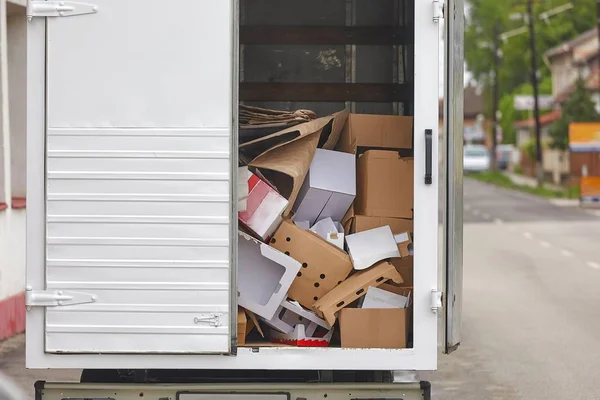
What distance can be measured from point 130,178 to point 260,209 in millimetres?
880

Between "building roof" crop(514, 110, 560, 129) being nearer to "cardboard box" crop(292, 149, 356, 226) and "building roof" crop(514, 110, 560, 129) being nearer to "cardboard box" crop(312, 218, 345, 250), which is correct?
"cardboard box" crop(292, 149, 356, 226)

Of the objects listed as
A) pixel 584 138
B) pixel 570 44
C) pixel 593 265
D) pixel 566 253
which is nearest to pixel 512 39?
pixel 570 44

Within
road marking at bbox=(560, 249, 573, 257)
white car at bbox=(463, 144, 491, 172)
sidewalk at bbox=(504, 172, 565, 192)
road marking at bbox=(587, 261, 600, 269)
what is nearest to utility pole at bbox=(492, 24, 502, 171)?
white car at bbox=(463, 144, 491, 172)

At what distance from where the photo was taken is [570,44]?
81.2 m

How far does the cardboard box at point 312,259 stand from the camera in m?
6.52

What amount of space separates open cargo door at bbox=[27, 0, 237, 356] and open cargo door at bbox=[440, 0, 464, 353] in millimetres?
959

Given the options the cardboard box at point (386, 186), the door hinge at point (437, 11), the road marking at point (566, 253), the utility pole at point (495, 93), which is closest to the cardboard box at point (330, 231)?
the cardboard box at point (386, 186)

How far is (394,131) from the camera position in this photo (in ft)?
23.4

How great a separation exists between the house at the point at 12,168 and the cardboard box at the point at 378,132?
20.1 feet

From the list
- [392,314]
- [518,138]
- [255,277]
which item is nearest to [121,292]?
[255,277]

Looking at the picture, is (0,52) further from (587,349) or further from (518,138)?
(518,138)

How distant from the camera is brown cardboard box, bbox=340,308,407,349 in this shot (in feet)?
20.4

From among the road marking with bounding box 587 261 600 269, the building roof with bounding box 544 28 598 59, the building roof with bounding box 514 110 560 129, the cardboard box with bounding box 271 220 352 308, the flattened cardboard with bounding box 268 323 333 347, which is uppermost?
the building roof with bounding box 544 28 598 59

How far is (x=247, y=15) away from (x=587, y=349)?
590cm
